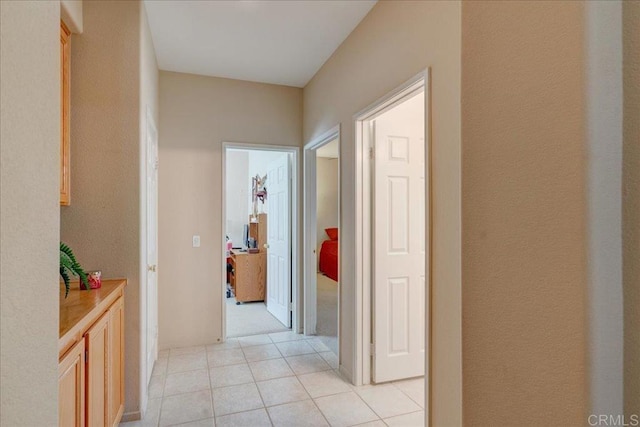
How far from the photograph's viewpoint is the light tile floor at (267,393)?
2146mm

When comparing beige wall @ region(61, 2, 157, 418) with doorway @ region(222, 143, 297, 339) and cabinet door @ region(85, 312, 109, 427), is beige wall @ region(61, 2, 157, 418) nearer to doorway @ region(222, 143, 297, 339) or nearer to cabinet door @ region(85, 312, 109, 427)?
cabinet door @ region(85, 312, 109, 427)

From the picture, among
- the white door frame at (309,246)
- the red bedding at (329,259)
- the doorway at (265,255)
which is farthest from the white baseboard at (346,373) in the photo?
the red bedding at (329,259)

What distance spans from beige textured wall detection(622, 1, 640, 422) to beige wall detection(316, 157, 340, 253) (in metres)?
7.13

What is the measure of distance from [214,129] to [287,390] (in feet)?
8.30

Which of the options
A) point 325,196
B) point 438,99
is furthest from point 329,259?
point 438,99

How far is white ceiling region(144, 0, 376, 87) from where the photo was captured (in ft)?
7.67

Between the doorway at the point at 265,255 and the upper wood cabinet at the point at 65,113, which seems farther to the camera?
the doorway at the point at 265,255

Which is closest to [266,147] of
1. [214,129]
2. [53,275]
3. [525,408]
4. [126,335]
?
[214,129]

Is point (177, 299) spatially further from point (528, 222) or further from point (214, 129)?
point (528, 222)

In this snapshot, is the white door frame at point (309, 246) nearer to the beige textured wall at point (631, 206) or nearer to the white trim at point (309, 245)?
the white trim at point (309, 245)

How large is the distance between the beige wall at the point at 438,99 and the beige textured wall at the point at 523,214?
2.59 ft

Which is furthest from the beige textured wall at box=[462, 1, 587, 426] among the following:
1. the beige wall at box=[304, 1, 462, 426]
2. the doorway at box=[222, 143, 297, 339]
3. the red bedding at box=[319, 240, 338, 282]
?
the red bedding at box=[319, 240, 338, 282]

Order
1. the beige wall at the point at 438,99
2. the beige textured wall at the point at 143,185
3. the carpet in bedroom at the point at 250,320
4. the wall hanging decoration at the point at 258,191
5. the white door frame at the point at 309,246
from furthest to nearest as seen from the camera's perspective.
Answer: the wall hanging decoration at the point at 258,191, the carpet in bedroom at the point at 250,320, the white door frame at the point at 309,246, the beige textured wall at the point at 143,185, the beige wall at the point at 438,99

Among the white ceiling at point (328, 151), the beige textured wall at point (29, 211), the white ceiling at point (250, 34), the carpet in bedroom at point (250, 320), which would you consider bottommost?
the carpet in bedroom at point (250, 320)
